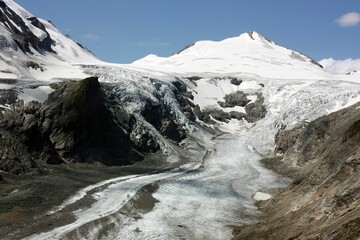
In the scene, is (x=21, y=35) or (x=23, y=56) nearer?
(x=23, y=56)

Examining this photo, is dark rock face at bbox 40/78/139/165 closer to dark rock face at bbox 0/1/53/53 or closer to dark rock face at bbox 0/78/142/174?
dark rock face at bbox 0/78/142/174

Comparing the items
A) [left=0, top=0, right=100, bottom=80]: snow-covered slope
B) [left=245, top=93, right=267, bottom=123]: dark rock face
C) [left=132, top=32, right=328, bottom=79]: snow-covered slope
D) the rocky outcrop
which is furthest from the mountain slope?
[left=132, top=32, right=328, bottom=79]: snow-covered slope

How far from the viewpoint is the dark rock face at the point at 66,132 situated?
56094 mm

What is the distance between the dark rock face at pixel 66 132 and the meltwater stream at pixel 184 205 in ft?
32.7

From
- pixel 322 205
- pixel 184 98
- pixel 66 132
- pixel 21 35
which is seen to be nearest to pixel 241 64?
pixel 184 98

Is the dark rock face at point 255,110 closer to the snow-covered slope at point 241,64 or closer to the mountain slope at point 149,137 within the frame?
the mountain slope at point 149,137

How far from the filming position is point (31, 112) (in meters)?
62.2

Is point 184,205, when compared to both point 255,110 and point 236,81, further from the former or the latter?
point 236,81

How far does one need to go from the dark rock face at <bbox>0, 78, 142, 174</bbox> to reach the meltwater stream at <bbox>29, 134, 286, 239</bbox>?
9965 millimetres

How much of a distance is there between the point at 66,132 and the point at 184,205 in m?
26.8

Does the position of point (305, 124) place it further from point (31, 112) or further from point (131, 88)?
point (31, 112)

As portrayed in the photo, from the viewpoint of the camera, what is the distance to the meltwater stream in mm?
32062

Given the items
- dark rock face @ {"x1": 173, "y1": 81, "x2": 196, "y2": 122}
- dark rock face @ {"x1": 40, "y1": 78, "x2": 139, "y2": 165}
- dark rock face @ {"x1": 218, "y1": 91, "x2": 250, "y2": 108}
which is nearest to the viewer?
dark rock face @ {"x1": 40, "y1": 78, "x2": 139, "y2": 165}

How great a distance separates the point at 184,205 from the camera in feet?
137
